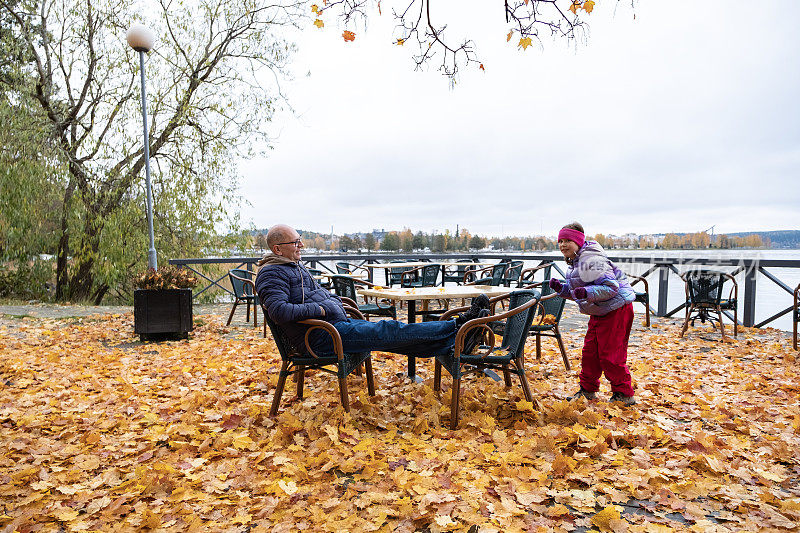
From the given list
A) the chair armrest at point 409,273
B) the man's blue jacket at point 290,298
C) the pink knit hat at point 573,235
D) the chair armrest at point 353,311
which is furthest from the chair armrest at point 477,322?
the chair armrest at point 409,273

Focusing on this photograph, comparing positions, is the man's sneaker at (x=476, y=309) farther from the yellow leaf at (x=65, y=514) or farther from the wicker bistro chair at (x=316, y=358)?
the yellow leaf at (x=65, y=514)

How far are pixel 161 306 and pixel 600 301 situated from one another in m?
4.96

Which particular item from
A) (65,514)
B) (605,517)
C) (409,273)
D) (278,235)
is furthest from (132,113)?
(605,517)

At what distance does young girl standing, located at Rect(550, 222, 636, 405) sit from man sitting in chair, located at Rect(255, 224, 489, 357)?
0.79 meters

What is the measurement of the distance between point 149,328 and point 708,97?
9.40m

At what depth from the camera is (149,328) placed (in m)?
6.14

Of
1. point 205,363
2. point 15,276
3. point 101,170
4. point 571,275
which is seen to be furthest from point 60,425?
point 15,276

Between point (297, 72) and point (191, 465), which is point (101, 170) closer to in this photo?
point (297, 72)

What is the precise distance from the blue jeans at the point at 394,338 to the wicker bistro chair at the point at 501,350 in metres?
0.10

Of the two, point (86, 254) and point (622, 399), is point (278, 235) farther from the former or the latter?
point (86, 254)

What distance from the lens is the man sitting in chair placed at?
3176 millimetres

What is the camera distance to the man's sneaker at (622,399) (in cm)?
355

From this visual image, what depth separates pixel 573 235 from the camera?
3598 mm

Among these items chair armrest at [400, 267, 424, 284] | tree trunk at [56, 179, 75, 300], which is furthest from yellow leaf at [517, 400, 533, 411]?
tree trunk at [56, 179, 75, 300]
